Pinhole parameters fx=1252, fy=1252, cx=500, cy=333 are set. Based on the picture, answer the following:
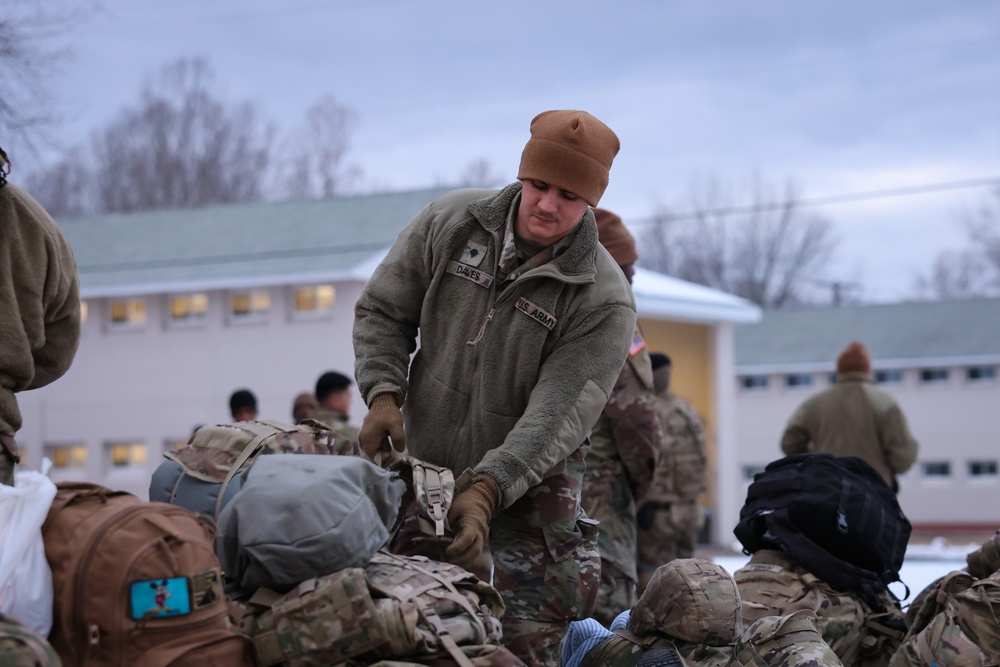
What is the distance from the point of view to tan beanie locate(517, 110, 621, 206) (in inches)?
146

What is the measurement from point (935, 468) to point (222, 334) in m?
17.9

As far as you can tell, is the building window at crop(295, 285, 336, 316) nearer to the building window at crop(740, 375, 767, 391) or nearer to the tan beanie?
the tan beanie

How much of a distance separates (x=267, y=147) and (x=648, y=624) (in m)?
42.3

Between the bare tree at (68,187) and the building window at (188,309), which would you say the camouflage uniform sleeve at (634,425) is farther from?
the bare tree at (68,187)

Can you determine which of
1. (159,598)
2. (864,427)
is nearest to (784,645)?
(159,598)

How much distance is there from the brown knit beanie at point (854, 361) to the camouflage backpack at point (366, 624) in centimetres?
838

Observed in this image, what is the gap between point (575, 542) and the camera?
3.89 metres

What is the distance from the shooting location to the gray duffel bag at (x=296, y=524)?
2.85 m

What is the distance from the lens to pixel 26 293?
369cm

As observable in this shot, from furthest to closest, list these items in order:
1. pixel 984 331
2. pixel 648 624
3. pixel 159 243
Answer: pixel 984 331, pixel 159 243, pixel 648 624

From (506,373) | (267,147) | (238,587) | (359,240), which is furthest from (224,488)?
(267,147)

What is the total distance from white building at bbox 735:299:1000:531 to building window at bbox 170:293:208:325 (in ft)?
45.8

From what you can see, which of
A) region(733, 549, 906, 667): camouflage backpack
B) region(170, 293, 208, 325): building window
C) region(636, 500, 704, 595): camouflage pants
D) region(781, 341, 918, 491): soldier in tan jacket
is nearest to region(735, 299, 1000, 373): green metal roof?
region(170, 293, 208, 325): building window

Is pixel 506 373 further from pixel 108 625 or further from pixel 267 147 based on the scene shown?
pixel 267 147
